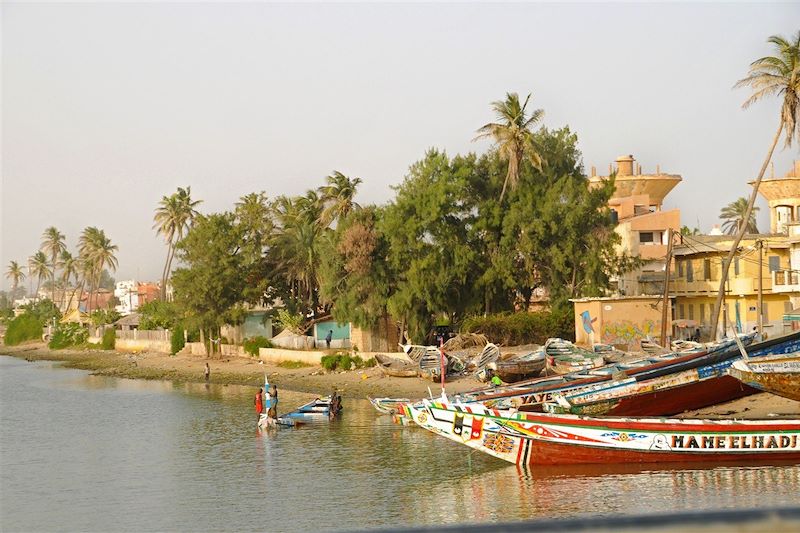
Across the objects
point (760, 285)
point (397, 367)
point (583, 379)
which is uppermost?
point (760, 285)

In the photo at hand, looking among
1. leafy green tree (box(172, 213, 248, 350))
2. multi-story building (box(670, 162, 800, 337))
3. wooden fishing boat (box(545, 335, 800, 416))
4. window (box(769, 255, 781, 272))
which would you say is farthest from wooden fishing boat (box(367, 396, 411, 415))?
leafy green tree (box(172, 213, 248, 350))

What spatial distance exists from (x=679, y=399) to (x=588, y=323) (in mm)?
20917

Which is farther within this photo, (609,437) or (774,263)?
(774,263)

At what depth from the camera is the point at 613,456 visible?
28844 millimetres

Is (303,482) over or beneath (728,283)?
beneath

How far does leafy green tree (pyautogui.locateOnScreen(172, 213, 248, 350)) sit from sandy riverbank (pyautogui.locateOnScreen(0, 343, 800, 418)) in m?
3.87

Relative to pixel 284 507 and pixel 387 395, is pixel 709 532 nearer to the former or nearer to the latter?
pixel 284 507

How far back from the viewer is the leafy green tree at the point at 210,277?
7625 centimetres

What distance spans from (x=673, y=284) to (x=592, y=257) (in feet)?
18.9

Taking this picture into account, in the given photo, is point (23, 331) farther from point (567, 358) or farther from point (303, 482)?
point (303, 482)

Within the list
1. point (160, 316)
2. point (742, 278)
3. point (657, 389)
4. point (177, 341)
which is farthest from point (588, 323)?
point (160, 316)

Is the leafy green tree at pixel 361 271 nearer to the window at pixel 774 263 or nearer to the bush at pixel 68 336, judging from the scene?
the window at pixel 774 263

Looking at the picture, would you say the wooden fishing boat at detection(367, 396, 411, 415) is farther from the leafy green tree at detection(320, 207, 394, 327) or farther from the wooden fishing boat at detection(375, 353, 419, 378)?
the leafy green tree at detection(320, 207, 394, 327)

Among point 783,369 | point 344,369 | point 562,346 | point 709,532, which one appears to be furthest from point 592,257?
point 709,532
